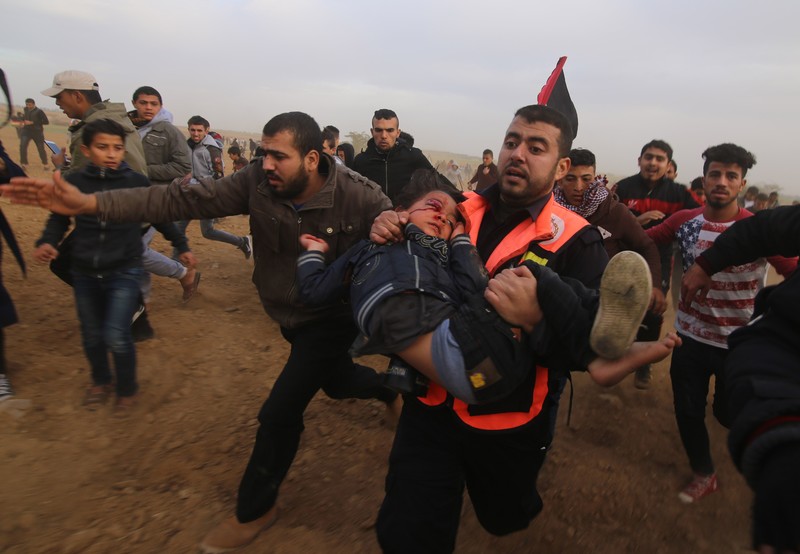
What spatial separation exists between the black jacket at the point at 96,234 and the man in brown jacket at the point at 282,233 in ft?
4.18

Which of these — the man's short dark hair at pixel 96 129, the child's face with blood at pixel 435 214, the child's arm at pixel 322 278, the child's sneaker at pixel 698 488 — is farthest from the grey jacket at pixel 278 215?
the child's sneaker at pixel 698 488

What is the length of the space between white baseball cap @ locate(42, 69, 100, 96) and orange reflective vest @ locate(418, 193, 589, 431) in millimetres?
4017

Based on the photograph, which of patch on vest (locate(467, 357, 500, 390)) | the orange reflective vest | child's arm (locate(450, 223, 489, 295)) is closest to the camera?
patch on vest (locate(467, 357, 500, 390))

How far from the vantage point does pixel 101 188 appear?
347 centimetres

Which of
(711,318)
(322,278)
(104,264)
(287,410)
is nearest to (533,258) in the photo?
(322,278)

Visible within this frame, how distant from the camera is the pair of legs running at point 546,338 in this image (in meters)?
1.50

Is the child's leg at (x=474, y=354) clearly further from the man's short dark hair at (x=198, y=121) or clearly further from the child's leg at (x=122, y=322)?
the man's short dark hair at (x=198, y=121)

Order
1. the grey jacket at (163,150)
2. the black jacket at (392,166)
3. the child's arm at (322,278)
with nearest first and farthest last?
the child's arm at (322,278) < the grey jacket at (163,150) < the black jacket at (392,166)

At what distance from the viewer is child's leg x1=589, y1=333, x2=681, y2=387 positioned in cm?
151

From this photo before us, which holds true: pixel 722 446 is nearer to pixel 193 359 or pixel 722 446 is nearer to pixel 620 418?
pixel 620 418

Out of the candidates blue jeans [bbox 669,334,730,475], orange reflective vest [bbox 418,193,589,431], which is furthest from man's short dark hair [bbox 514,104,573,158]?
blue jeans [bbox 669,334,730,475]

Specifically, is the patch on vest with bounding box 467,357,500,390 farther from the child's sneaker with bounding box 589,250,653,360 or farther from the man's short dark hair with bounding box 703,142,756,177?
the man's short dark hair with bounding box 703,142,756,177

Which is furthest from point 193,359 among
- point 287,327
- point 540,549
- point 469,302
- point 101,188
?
point 469,302

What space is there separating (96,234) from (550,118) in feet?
10.4
